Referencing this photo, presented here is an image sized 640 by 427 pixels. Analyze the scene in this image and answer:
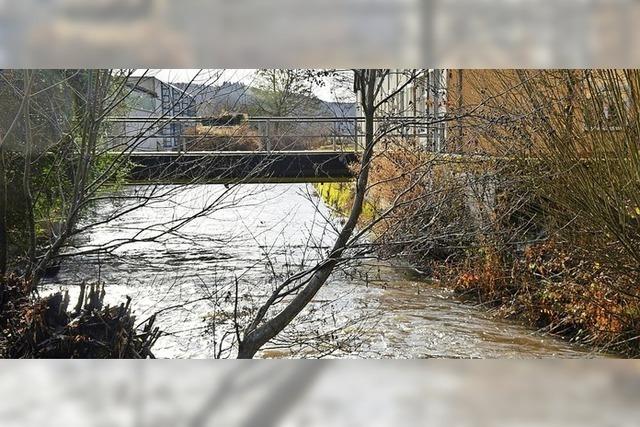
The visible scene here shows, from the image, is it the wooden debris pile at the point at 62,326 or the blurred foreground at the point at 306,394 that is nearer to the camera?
the blurred foreground at the point at 306,394

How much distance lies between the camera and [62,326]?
9.43ft

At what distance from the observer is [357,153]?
2.95m

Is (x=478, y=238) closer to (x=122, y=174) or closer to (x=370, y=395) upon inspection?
(x=370, y=395)

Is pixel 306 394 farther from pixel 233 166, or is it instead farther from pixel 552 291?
pixel 552 291

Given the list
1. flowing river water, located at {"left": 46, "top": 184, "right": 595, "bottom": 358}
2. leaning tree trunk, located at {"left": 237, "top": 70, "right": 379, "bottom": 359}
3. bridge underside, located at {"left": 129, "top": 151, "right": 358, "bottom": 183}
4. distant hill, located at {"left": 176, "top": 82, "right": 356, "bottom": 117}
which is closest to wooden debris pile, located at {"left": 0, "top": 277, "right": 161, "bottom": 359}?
flowing river water, located at {"left": 46, "top": 184, "right": 595, "bottom": 358}

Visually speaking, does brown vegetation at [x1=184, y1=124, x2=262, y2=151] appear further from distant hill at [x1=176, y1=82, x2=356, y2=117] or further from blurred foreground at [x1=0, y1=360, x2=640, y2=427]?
blurred foreground at [x1=0, y1=360, x2=640, y2=427]

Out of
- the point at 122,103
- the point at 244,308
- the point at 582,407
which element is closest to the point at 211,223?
the point at 244,308

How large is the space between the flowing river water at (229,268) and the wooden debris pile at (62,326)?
6 centimetres

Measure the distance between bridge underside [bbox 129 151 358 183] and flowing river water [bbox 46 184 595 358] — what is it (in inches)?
1.8

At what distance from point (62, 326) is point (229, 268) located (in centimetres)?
73

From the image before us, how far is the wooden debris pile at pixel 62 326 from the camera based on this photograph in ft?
9.34
